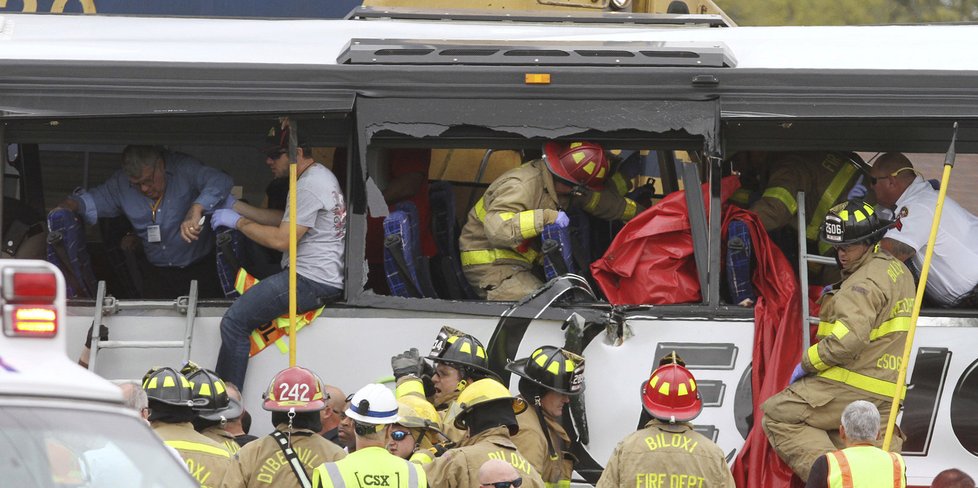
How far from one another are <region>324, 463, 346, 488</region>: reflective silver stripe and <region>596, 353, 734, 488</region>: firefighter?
1376 mm

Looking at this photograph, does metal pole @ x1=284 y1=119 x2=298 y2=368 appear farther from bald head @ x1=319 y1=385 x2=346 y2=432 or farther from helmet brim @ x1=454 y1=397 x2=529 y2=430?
helmet brim @ x1=454 y1=397 x2=529 y2=430

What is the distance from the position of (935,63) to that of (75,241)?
4.65m

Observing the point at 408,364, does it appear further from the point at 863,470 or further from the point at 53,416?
the point at 53,416

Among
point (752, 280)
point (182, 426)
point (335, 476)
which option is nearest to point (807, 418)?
point (752, 280)

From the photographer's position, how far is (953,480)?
7.59 m

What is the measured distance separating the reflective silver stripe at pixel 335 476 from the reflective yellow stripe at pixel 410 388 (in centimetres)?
153

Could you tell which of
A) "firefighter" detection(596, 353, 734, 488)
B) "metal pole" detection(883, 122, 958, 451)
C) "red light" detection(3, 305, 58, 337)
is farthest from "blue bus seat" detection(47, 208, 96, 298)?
"red light" detection(3, 305, 58, 337)

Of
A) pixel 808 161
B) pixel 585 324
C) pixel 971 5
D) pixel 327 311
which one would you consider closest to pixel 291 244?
pixel 327 311

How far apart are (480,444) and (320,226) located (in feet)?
6.60

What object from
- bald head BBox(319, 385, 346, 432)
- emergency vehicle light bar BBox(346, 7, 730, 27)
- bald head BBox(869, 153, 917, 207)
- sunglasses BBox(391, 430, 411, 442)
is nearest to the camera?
sunglasses BBox(391, 430, 411, 442)

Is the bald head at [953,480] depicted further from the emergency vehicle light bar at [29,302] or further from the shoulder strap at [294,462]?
the emergency vehicle light bar at [29,302]

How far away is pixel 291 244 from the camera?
25.9ft

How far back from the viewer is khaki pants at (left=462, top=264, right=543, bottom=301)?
834 centimetres

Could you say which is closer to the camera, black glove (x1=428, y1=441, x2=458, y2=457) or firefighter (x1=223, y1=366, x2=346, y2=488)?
firefighter (x1=223, y1=366, x2=346, y2=488)
